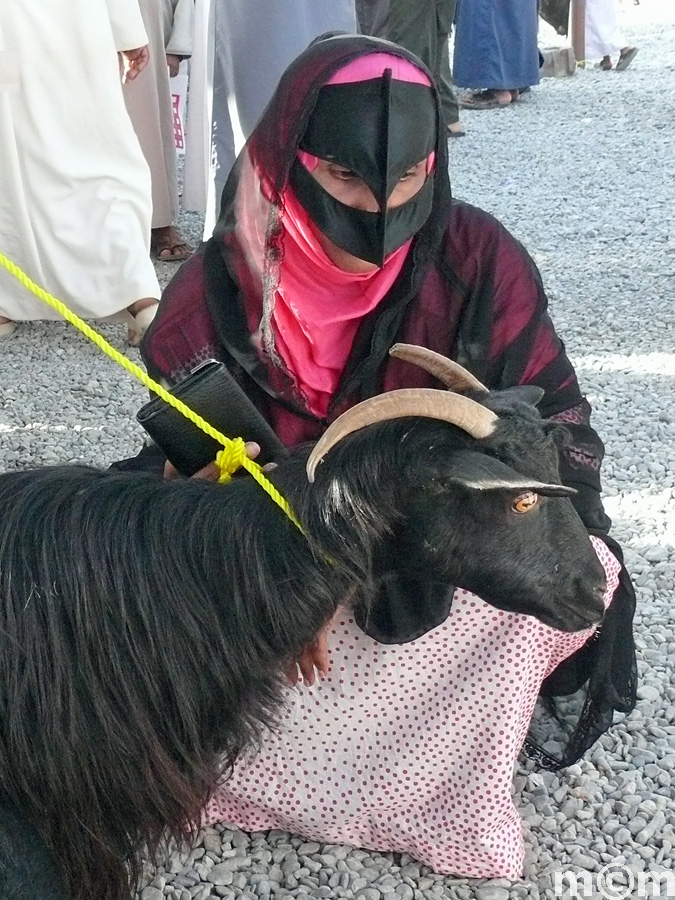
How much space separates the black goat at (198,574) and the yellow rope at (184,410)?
0.08ft

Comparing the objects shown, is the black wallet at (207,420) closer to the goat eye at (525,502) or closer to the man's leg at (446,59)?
the goat eye at (525,502)

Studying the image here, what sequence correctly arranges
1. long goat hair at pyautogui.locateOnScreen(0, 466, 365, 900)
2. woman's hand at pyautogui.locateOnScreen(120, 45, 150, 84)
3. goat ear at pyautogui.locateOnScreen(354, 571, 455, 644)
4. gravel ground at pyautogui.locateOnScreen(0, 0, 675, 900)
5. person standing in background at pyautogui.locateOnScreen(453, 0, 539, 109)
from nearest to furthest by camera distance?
long goat hair at pyautogui.locateOnScreen(0, 466, 365, 900) < goat ear at pyautogui.locateOnScreen(354, 571, 455, 644) < gravel ground at pyautogui.locateOnScreen(0, 0, 675, 900) < woman's hand at pyautogui.locateOnScreen(120, 45, 150, 84) < person standing in background at pyautogui.locateOnScreen(453, 0, 539, 109)

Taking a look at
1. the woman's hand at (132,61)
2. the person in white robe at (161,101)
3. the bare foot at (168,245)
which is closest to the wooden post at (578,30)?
the person in white robe at (161,101)

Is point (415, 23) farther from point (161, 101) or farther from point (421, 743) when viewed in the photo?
point (421, 743)

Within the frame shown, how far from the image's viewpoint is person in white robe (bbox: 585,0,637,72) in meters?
10.3

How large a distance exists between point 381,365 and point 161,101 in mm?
3630

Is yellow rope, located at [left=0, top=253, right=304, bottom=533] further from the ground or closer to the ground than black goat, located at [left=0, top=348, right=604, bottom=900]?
further from the ground

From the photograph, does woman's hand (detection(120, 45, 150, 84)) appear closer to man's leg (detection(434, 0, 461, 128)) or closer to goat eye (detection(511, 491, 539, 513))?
man's leg (detection(434, 0, 461, 128))

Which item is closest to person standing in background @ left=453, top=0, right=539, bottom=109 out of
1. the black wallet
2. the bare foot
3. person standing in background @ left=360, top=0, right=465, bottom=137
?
person standing in background @ left=360, top=0, right=465, bottom=137

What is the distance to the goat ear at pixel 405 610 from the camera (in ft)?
5.67

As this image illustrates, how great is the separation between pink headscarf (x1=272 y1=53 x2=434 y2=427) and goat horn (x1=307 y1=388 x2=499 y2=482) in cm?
57

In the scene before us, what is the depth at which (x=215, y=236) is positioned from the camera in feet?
6.64

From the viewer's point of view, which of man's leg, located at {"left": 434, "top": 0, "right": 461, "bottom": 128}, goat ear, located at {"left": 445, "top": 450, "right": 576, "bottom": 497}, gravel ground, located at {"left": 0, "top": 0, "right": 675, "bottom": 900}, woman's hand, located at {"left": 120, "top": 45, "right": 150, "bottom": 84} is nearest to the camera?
goat ear, located at {"left": 445, "top": 450, "right": 576, "bottom": 497}

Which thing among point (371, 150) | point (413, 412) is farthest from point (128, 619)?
point (371, 150)
